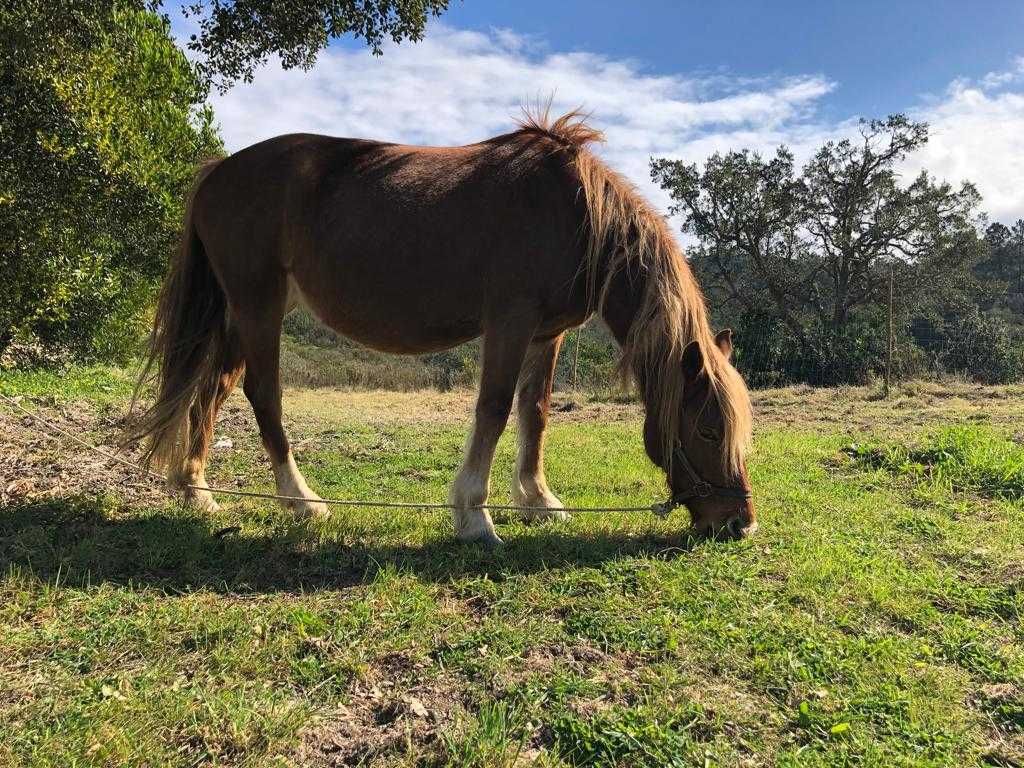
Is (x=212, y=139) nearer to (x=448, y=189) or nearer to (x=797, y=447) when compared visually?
(x=448, y=189)

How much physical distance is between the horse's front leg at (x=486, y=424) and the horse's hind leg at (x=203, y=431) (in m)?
1.67

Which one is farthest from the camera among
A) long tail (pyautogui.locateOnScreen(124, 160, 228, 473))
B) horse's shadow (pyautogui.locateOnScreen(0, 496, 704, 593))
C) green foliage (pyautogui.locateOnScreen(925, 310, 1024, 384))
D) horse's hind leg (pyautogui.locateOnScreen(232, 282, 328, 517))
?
green foliage (pyautogui.locateOnScreen(925, 310, 1024, 384))

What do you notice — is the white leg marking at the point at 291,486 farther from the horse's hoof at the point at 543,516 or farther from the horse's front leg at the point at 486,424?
the horse's hoof at the point at 543,516

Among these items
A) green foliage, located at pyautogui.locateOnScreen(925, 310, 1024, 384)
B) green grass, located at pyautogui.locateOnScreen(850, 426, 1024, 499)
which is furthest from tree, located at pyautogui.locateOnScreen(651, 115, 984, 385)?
green grass, located at pyautogui.locateOnScreen(850, 426, 1024, 499)

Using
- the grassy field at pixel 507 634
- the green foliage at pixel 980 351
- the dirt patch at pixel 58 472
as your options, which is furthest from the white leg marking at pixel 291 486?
the green foliage at pixel 980 351

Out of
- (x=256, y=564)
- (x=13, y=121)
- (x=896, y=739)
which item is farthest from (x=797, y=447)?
(x=13, y=121)

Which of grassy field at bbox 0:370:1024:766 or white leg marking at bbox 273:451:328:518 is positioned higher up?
white leg marking at bbox 273:451:328:518

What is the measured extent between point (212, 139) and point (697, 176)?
20.4 meters

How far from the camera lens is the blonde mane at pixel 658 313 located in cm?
344

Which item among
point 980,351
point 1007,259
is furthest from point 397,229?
point 1007,259

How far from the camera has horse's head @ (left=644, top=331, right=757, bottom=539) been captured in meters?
3.42

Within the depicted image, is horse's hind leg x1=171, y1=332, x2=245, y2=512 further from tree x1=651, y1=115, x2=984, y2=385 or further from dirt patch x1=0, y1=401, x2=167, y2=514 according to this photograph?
tree x1=651, y1=115, x2=984, y2=385

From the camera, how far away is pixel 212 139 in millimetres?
11039

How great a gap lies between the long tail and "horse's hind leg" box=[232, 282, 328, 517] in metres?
0.31
